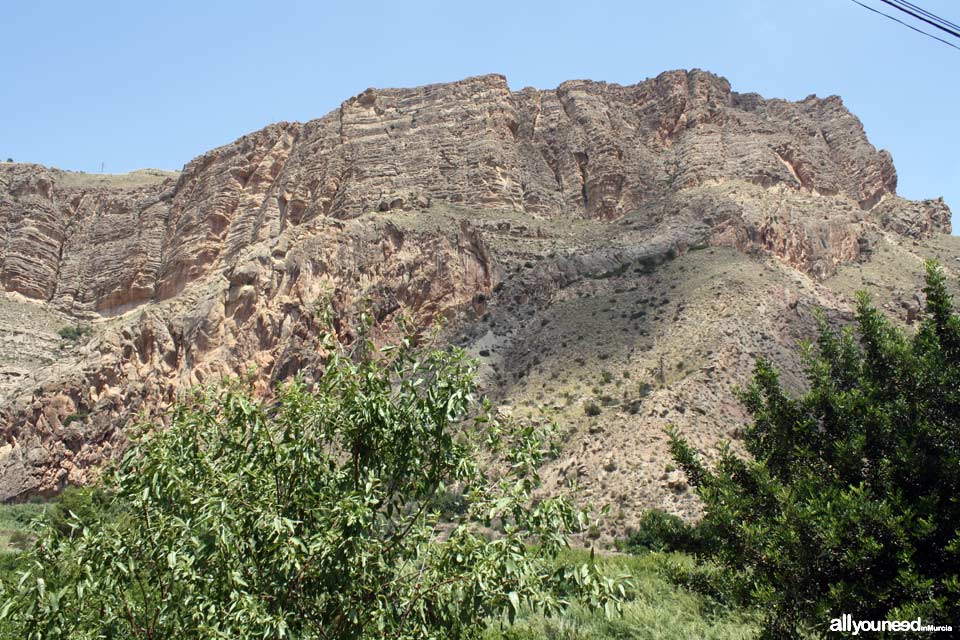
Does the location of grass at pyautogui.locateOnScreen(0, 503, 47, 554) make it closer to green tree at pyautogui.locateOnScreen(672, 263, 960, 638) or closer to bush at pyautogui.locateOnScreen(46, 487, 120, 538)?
bush at pyautogui.locateOnScreen(46, 487, 120, 538)

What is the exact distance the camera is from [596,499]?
2975cm

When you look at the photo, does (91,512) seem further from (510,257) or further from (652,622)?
(510,257)

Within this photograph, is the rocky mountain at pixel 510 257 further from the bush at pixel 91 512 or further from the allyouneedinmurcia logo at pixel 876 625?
the allyouneedinmurcia logo at pixel 876 625

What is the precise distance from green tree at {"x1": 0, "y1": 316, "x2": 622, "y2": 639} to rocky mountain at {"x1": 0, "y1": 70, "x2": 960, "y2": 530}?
21.7m

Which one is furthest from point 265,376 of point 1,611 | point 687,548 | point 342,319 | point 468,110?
point 1,611

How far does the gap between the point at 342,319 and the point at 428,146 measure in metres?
22.4

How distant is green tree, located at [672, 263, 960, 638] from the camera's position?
8.63 meters

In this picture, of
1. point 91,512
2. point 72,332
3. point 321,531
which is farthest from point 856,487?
point 72,332

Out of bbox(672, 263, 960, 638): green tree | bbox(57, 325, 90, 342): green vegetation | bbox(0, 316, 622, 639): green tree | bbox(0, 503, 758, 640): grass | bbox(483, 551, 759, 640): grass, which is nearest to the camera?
bbox(0, 316, 622, 639): green tree

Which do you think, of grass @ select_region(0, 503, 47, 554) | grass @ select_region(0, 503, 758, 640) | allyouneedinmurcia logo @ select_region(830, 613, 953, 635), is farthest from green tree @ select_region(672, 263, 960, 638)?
grass @ select_region(0, 503, 47, 554)

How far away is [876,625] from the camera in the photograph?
8.44 m

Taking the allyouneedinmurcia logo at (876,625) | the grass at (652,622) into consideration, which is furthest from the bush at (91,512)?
the allyouneedinmurcia logo at (876,625)

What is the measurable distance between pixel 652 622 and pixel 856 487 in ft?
18.8

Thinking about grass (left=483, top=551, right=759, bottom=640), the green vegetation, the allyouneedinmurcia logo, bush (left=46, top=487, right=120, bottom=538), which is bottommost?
grass (left=483, top=551, right=759, bottom=640)
